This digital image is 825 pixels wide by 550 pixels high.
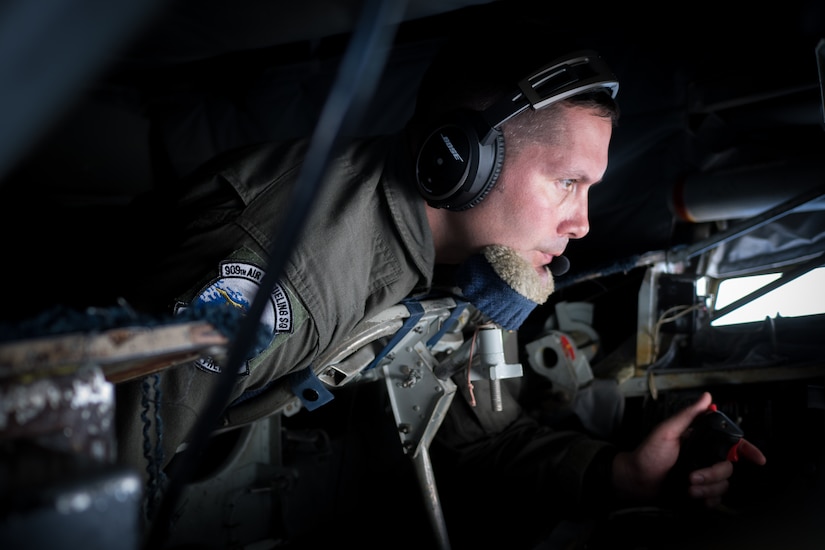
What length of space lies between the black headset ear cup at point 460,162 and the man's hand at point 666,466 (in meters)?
0.66

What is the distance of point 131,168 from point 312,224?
5.62 ft

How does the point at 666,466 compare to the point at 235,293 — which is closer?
the point at 235,293

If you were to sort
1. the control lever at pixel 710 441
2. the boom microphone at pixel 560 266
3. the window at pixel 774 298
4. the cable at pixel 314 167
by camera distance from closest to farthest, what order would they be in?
the cable at pixel 314 167 < the control lever at pixel 710 441 < the boom microphone at pixel 560 266 < the window at pixel 774 298

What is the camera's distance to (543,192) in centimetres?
121

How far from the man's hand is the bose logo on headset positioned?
2.15ft

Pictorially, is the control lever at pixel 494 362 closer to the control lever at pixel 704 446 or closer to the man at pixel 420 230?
the man at pixel 420 230

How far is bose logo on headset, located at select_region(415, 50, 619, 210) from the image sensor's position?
1.05 m

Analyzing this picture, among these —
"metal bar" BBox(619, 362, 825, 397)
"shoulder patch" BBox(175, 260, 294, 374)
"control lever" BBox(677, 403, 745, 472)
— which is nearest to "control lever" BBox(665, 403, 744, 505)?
"control lever" BBox(677, 403, 745, 472)

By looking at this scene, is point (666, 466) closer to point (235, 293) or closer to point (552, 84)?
point (552, 84)

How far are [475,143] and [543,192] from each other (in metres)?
0.23

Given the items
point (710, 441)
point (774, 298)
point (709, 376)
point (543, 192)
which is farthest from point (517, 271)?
point (774, 298)

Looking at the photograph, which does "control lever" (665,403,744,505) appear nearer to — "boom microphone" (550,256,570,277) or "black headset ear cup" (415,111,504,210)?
"boom microphone" (550,256,570,277)

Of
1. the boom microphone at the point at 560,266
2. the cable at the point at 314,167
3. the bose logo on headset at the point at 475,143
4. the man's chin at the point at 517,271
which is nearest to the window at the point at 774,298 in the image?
the boom microphone at the point at 560,266

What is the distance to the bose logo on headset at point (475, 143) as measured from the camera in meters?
1.05
